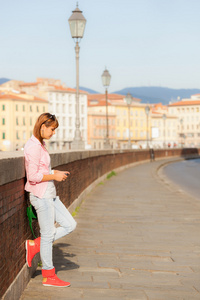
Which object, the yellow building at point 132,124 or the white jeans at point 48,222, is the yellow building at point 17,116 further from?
the white jeans at point 48,222

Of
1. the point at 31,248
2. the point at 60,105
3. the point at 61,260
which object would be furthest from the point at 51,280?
the point at 60,105

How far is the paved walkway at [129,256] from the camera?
20.6 feet

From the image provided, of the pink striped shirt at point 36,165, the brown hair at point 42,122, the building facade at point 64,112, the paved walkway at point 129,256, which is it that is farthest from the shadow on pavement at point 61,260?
the building facade at point 64,112

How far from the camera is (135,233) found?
10.4m

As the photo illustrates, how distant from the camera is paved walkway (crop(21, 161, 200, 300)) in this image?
20.6 ft

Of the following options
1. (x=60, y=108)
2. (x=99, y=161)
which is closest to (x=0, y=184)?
(x=99, y=161)

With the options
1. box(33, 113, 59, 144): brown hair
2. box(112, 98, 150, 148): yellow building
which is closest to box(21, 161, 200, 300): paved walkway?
box(33, 113, 59, 144): brown hair

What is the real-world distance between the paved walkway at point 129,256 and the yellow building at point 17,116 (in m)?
119

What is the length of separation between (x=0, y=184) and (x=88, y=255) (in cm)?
344

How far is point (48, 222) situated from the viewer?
20.4ft

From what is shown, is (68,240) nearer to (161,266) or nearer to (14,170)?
(161,266)

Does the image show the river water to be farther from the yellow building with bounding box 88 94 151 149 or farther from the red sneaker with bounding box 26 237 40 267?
the yellow building with bounding box 88 94 151 149

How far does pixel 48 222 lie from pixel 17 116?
132 m

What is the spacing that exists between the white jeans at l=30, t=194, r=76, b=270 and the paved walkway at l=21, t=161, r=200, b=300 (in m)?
0.37
